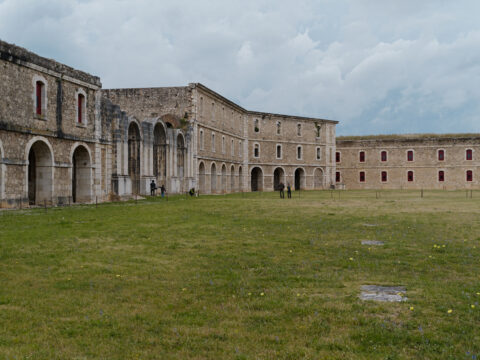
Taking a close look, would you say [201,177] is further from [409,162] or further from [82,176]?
[409,162]

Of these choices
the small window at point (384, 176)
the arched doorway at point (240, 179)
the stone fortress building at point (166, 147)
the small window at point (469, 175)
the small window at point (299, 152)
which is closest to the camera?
the stone fortress building at point (166, 147)

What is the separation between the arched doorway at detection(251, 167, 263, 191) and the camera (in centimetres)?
5928

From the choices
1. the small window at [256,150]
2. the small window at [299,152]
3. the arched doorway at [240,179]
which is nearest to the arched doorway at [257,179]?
the small window at [256,150]

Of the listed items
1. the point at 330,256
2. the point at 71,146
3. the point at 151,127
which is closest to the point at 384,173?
the point at 151,127

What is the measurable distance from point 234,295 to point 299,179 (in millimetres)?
57786

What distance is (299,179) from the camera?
63375 mm

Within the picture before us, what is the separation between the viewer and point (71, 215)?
17172mm

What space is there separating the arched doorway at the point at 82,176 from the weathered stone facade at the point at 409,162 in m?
45.3

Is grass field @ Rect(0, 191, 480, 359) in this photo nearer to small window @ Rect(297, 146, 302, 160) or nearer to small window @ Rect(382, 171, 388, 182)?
small window @ Rect(297, 146, 302, 160)

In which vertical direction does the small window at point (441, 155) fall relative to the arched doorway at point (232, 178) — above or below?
above

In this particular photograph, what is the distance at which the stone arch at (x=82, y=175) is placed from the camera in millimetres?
25656

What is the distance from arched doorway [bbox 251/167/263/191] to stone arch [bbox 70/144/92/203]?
3520 centimetres

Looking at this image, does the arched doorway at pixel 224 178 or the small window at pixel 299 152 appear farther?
the small window at pixel 299 152

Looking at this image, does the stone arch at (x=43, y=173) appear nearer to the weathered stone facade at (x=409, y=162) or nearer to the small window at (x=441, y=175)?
the weathered stone facade at (x=409, y=162)
